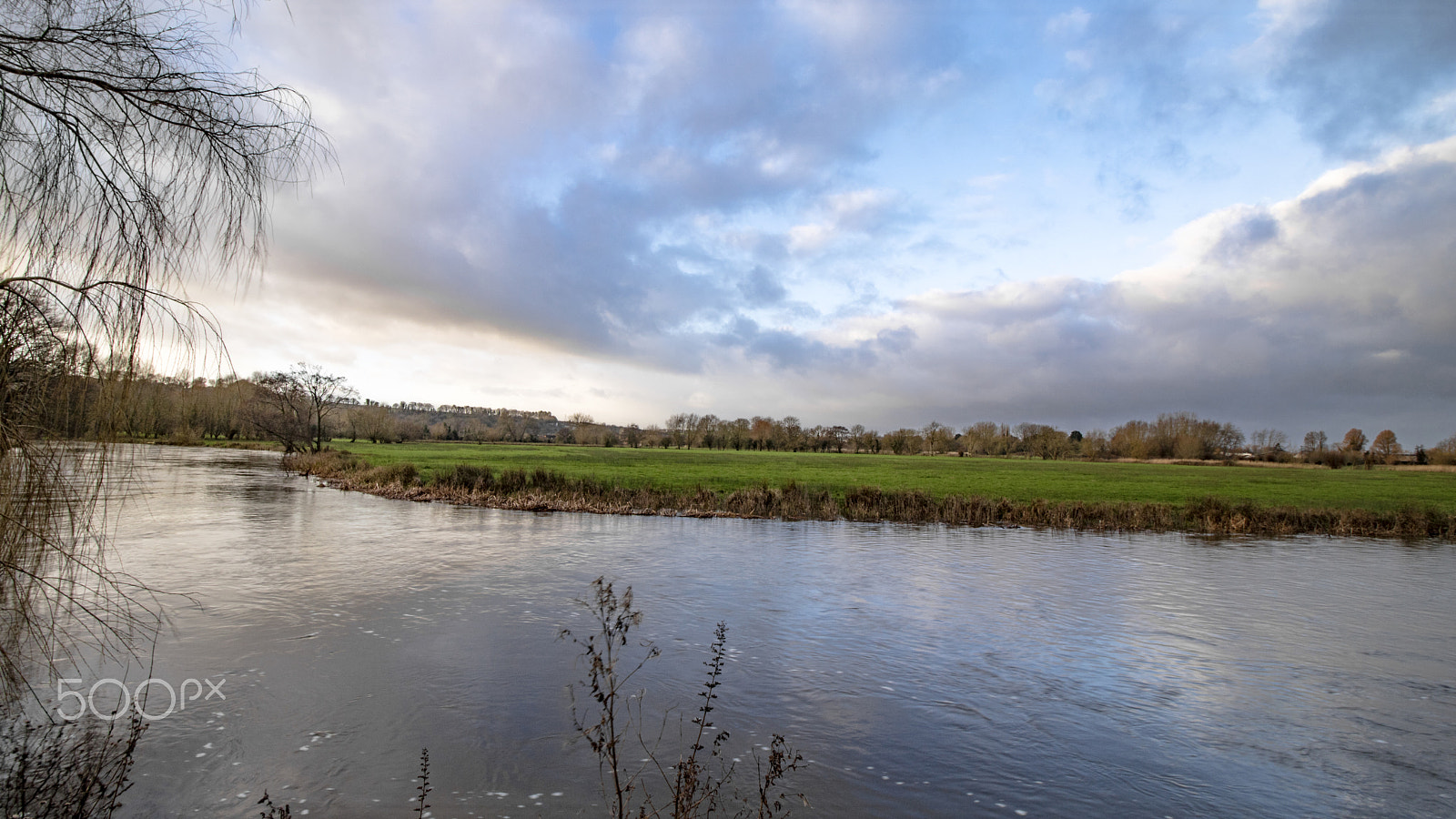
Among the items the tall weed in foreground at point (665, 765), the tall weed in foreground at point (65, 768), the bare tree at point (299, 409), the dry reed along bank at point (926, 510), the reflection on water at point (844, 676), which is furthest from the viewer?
the bare tree at point (299, 409)

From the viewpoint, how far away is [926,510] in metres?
32.1

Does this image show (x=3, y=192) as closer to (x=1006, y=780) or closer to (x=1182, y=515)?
(x=1006, y=780)

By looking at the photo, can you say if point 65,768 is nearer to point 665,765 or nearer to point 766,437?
point 665,765

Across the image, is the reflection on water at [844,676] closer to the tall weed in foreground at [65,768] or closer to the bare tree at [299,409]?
the tall weed in foreground at [65,768]

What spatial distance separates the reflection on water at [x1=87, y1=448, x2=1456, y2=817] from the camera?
22.7 feet

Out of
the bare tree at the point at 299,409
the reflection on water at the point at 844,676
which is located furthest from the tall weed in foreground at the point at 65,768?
the bare tree at the point at 299,409

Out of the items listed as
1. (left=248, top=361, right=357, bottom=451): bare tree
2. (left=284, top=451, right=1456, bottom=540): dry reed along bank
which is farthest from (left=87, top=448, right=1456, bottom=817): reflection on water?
(left=248, top=361, right=357, bottom=451): bare tree

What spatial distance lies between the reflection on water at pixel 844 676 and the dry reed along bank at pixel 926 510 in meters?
9.69

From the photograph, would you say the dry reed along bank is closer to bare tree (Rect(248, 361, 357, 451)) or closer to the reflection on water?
the reflection on water

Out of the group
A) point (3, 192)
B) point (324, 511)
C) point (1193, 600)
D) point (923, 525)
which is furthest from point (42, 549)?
point (923, 525)

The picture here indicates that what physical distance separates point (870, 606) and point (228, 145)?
13315 mm

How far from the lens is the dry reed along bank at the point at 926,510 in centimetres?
3112

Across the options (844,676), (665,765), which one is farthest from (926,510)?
(665,765)

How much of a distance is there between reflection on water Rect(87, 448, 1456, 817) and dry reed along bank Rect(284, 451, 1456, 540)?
9692mm
